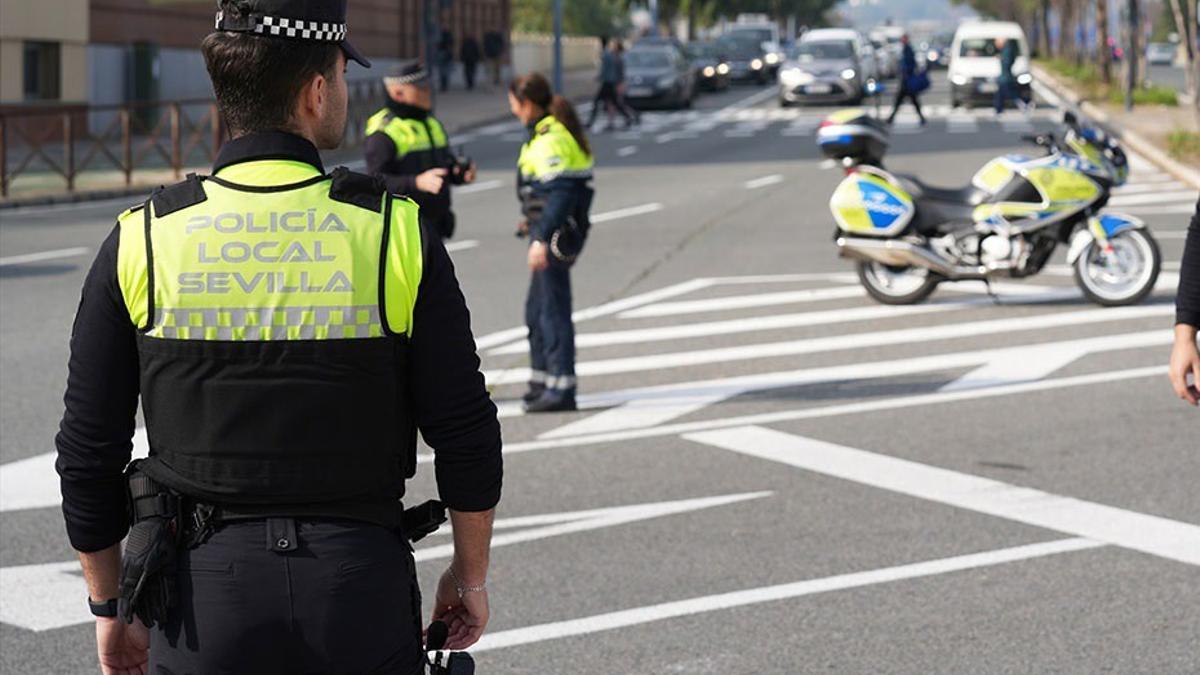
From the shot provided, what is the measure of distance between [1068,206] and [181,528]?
36.2 feet

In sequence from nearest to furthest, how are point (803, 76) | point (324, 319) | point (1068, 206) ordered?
point (324, 319) → point (1068, 206) → point (803, 76)

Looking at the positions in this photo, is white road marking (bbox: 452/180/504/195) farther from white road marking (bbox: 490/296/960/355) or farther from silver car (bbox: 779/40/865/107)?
silver car (bbox: 779/40/865/107)

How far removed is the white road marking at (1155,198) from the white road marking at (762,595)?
15.2 metres

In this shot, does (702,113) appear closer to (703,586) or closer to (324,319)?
(703,586)

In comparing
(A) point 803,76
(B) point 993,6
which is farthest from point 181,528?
(B) point 993,6

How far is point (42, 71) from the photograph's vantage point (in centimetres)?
3325

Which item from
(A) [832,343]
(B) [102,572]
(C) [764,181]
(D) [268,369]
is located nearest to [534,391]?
(A) [832,343]

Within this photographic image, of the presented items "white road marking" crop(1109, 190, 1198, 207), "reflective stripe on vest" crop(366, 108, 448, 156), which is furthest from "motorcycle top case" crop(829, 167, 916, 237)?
"white road marking" crop(1109, 190, 1198, 207)

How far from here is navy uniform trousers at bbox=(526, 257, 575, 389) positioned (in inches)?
388

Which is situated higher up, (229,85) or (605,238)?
(229,85)

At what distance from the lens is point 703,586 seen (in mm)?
6496

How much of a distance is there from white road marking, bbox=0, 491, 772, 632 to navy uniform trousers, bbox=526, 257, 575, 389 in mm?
2119

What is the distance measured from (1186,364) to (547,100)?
5.17 metres

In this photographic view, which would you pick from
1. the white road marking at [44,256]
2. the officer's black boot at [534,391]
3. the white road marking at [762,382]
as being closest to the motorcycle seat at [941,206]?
the white road marking at [762,382]
